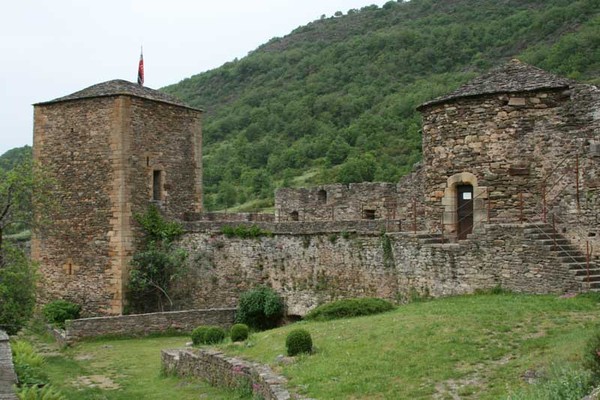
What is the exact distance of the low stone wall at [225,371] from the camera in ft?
40.3

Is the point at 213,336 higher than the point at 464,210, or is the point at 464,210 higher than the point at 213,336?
the point at 464,210

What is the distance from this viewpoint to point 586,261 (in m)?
16.4

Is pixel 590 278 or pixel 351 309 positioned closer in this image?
pixel 590 278

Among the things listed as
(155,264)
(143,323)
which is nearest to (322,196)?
(155,264)

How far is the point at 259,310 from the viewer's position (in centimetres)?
2473

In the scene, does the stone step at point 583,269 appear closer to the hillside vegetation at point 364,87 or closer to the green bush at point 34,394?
the green bush at point 34,394

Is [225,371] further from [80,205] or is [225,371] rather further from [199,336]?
Result: [80,205]

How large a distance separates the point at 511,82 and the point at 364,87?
48.8 m

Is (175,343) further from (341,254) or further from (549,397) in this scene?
(549,397)

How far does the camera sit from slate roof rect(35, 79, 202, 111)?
26.8m

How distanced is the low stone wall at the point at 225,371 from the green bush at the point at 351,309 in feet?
11.2

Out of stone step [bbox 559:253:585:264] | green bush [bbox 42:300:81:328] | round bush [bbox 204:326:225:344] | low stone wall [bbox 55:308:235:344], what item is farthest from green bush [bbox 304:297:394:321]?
green bush [bbox 42:300:81:328]

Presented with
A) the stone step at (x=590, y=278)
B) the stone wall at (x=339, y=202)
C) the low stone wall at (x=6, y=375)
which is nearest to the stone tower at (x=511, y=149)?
the stone step at (x=590, y=278)

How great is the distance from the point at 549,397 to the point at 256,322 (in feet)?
55.2
